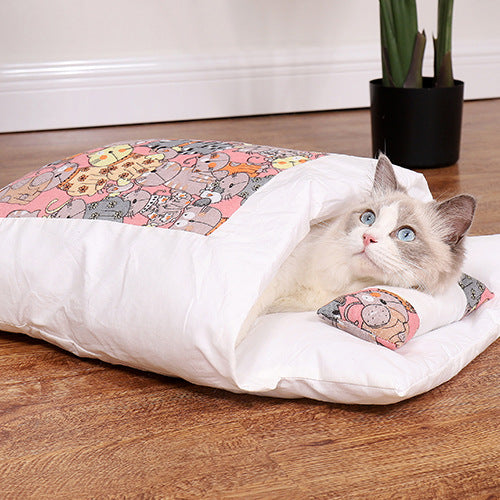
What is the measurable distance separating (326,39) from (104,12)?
99 centimetres

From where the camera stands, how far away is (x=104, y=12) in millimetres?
2969

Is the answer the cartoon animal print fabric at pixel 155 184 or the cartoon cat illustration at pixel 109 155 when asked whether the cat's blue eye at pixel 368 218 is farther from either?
the cartoon cat illustration at pixel 109 155

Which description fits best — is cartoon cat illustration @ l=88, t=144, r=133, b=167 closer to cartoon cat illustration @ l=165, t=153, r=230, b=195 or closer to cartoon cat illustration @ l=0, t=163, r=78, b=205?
cartoon cat illustration @ l=0, t=163, r=78, b=205

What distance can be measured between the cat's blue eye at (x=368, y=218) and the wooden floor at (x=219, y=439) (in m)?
0.27

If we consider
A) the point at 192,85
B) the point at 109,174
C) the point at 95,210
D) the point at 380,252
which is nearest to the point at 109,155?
the point at 109,174

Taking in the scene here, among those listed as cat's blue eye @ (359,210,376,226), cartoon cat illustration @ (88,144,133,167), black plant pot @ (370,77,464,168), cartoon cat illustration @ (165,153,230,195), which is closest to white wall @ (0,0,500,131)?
black plant pot @ (370,77,464,168)

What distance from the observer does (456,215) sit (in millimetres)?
1093

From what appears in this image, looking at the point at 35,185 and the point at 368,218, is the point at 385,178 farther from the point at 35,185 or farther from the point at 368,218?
the point at 35,185

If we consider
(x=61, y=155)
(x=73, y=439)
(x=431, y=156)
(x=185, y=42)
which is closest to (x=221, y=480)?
(x=73, y=439)

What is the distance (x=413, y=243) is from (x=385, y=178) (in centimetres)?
16

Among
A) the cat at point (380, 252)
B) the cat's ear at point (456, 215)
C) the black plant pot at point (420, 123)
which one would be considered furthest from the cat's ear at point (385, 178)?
the black plant pot at point (420, 123)

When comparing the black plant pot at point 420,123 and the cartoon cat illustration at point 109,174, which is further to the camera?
the black plant pot at point 420,123

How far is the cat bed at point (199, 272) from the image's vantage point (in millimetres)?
968

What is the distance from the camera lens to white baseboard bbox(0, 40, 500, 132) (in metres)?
2.99
